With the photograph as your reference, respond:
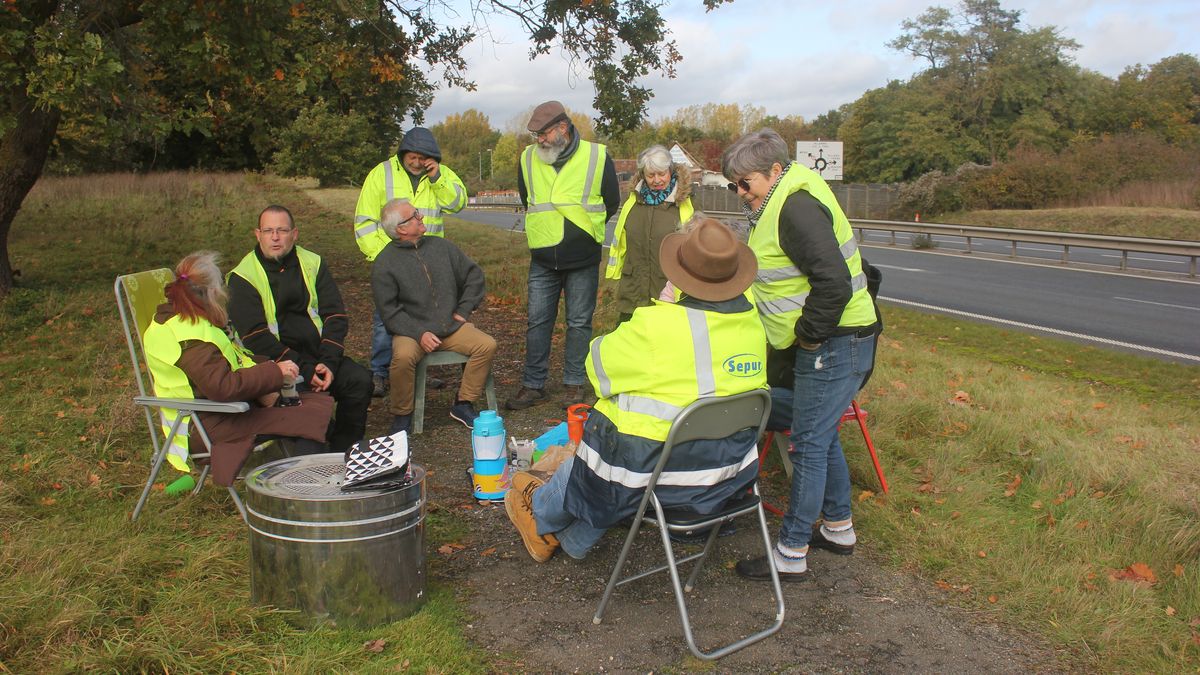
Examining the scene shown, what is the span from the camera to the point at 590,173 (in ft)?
22.0

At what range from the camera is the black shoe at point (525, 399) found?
689cm

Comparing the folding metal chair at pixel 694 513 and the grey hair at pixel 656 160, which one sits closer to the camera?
the folding metal chair at pixel 694 513

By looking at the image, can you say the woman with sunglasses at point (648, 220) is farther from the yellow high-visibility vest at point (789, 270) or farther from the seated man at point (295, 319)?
the yellow high-visibility vest at point (789, 270)

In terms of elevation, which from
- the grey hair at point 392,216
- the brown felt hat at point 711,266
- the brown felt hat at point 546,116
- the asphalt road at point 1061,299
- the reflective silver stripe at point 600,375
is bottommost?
the asphalt road at point 1061,299

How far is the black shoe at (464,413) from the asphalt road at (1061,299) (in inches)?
314

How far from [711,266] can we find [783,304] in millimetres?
706

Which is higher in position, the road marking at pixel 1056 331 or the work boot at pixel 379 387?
the work boot at pixel 379 387

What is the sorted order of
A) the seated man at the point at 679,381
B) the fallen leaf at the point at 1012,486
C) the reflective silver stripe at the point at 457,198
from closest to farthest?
the seated man at the point at 679,381 < the fallen leaf at the point at 1012,486 < the reflective silver stripe at the point at 457,198

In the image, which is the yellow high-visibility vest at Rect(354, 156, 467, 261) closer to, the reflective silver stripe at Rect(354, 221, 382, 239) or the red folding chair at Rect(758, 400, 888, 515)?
the reflective silver stripe at Rect(354, 221, 382, 239)

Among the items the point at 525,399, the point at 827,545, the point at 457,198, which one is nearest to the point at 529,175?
the point at 457,198

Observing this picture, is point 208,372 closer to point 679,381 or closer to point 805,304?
point 679,381

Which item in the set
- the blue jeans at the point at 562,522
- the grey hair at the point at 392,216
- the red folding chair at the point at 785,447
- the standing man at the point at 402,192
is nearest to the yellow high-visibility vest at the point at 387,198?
the standing man at the point at 402,192

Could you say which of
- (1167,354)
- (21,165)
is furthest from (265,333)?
(1167,354)

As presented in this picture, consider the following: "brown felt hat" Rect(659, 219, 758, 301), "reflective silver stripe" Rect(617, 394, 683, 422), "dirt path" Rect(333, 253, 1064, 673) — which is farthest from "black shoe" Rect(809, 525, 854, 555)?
"brown felt hat" Rect(659, 219, 758, 301)
